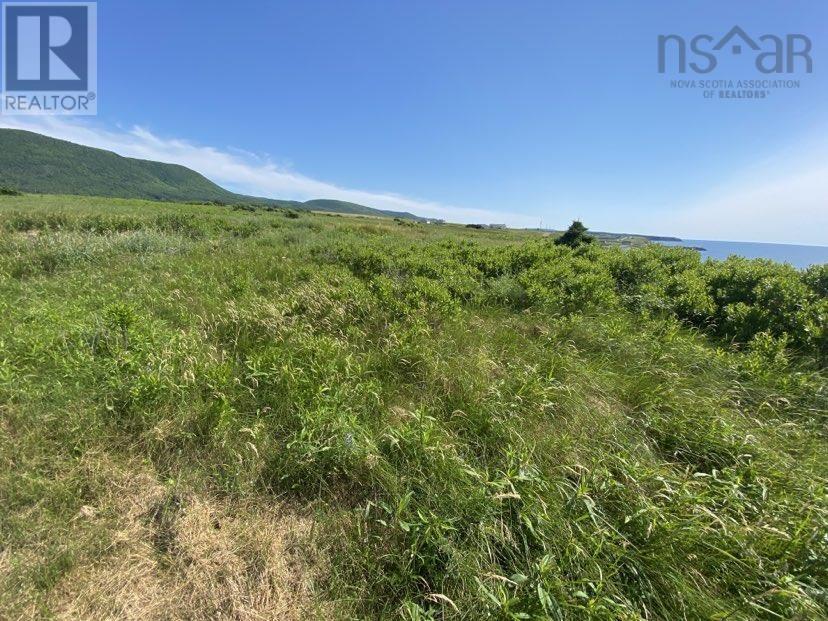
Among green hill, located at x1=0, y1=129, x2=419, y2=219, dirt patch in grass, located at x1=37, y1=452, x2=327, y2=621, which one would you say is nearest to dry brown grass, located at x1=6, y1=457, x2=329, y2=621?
dirt patch in grass, located at x1=37, y1=452, x2=327, y2=621

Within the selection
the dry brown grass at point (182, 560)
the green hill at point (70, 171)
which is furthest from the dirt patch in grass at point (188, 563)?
the green hill at point (70, 171)

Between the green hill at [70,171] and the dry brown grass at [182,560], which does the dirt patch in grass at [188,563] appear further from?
the green hill at [70,171]

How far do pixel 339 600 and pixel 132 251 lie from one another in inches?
435

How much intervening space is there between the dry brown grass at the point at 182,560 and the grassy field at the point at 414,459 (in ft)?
0.04

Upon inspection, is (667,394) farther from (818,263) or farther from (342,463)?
(818,263)

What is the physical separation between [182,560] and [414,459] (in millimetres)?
1668

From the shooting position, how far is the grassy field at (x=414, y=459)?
1922 mm

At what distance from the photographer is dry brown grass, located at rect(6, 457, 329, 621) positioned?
1.90 meters

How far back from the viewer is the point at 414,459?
2.64 m

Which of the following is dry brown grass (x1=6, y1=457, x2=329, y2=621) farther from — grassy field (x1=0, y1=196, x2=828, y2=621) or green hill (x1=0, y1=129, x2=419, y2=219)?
green hill (x1=0, y1=129, x2=419, y2=219)

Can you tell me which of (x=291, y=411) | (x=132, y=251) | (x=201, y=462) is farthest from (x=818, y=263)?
(x=132, y=251)

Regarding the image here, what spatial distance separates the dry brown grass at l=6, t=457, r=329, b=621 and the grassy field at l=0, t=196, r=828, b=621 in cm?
1

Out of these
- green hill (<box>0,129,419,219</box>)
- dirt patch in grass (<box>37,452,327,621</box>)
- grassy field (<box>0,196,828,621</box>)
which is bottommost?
dirt patch in grass (<box>37,452,327,621</box>)

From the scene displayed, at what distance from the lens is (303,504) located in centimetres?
251
